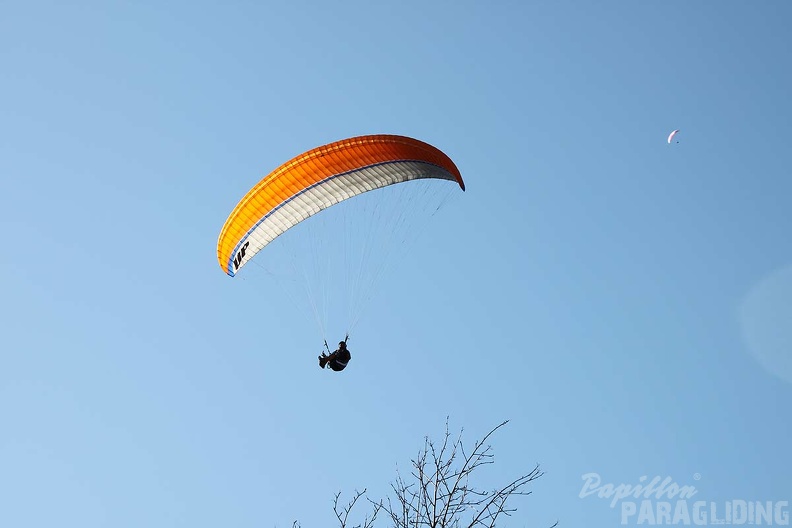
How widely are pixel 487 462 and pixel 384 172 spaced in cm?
1247

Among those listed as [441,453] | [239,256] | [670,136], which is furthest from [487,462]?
[670,136]

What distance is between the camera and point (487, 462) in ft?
49.6

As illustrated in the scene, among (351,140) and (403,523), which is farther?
(351,140)

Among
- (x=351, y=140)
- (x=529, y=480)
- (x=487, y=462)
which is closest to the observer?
(x=529, y=480)

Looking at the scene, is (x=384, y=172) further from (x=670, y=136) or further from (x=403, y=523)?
(x=670, y=136)

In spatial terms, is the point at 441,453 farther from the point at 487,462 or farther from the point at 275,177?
the point at 275,177

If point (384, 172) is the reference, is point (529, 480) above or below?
below

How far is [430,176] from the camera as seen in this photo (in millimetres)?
26906

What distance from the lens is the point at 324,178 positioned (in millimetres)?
25984

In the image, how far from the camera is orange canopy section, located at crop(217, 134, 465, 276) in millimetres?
25844

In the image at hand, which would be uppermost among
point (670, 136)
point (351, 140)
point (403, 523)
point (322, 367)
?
point (670, 136)

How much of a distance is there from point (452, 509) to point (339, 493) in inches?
82.8

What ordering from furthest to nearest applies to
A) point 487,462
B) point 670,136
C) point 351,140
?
point 670,136 < point 351,140 < point 487,462

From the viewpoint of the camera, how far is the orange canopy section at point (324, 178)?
2584 cm
